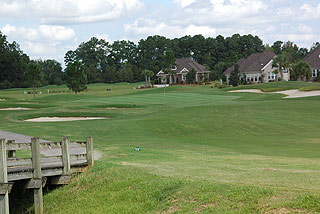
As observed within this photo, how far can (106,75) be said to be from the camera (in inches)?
5315

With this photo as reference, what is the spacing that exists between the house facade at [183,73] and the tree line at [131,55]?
7.88 m

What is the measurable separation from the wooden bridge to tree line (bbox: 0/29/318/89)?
358 feet

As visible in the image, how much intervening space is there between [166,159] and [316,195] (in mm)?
8792

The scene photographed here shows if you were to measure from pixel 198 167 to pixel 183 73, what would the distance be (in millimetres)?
99191

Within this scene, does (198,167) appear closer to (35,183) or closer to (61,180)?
(61,180)

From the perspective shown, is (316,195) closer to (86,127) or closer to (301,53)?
(86,127)

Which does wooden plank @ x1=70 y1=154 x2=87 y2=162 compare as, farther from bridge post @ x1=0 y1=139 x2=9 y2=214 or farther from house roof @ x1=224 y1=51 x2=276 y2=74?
house roof @ x1=224 y1=51 x2=276 y2=74

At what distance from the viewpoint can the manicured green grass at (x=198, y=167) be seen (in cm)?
1034

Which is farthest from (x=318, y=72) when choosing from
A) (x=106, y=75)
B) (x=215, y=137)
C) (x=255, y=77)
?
(x=215, y=137)

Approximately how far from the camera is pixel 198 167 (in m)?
15.0

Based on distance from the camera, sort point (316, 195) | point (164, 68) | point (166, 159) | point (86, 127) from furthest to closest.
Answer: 1. point (164, 68)
2. point (86, 127)
3. point (166, 159)
4. point (316, 195)

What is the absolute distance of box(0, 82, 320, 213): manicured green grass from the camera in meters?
10.3

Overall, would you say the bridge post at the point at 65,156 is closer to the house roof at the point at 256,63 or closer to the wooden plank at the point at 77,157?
the wooden plank at the point at 77,157

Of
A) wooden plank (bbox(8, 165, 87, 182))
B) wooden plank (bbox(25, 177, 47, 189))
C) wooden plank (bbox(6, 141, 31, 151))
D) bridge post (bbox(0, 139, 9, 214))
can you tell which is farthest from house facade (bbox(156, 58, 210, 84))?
bridge post (bbox(0, 139, 9, 214))
